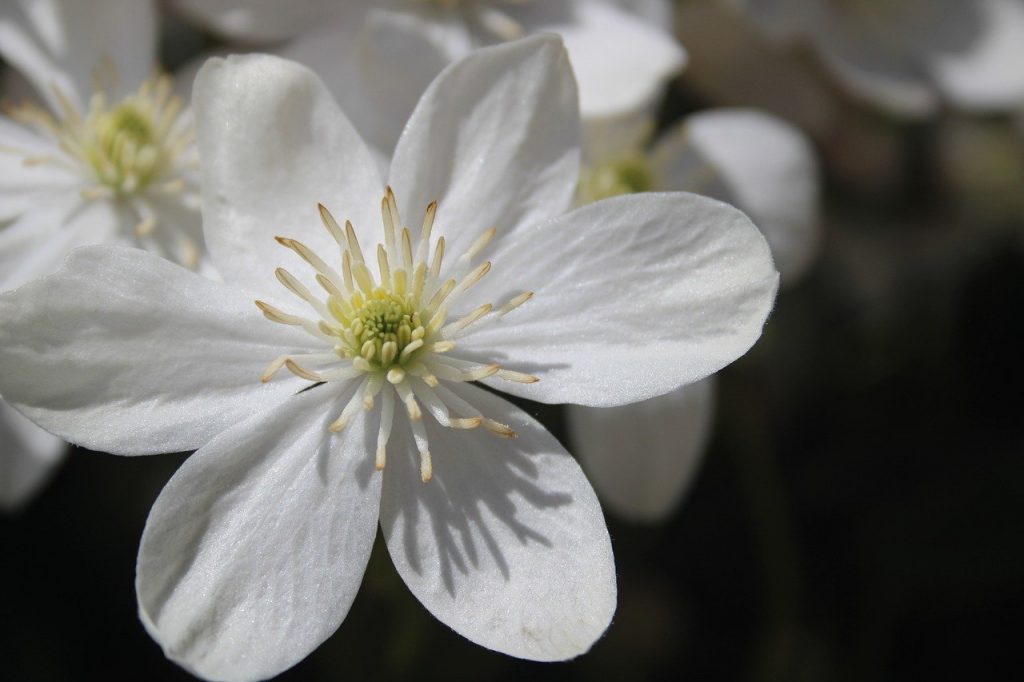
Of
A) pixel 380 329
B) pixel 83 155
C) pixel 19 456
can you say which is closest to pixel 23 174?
pixel 83 155

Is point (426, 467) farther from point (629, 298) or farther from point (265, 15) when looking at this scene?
point (265, 15)

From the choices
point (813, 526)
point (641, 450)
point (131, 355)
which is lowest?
point (813, 526)

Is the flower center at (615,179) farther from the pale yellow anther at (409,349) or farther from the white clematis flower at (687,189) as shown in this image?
the pale yellow anther at (409,349)

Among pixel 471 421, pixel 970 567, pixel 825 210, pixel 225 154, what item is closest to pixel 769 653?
pixel 970 567

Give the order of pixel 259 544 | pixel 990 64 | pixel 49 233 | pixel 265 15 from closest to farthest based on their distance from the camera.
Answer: pixel 259 544
pixel 49 233
pixel 265 15
pixel 990 64

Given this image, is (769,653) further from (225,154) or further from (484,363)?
(225,154)

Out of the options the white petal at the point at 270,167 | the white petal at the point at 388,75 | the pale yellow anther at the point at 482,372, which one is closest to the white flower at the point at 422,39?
the white petal at the point at 388,75

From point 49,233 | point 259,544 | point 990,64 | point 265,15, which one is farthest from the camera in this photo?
point 990,64
